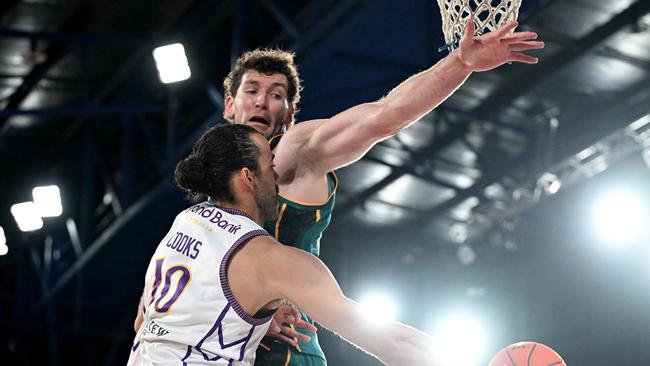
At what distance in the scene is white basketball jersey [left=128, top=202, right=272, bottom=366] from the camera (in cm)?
294

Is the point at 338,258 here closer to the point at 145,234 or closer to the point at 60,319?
the point at 145,234

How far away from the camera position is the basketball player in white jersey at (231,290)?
280 centimetres

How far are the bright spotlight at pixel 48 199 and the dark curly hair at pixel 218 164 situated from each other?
8.86m

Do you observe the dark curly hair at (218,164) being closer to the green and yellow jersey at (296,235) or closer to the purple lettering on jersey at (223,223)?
the purple lettering on jersey at (223,223)

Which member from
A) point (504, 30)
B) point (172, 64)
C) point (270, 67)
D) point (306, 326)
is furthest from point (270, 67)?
point (172, 64)

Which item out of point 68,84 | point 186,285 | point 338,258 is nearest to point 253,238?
point 186,285

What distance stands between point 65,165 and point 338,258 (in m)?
4.08

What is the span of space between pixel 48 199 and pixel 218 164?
8991 millimetres

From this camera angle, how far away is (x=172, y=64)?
9.13 meters

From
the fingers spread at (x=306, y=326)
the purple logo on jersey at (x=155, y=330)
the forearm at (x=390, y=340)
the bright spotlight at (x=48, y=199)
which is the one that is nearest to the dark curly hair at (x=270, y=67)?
the fingers spread at (x=306, y=326)

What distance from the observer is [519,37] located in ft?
10.3

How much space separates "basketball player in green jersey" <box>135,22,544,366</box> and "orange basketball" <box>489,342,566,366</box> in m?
0.68

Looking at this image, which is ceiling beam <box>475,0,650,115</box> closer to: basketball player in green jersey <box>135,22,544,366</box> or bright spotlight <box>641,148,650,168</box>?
bright spotlight <box>641,148,650,168</box>

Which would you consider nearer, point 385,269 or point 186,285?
point 186,285
